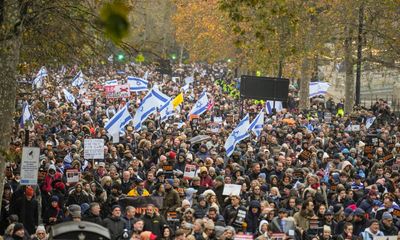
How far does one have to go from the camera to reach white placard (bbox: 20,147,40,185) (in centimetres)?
1565

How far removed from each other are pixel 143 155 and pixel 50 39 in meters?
8.23

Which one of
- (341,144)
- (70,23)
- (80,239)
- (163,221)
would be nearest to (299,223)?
(163,221)

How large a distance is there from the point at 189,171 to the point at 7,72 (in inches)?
271

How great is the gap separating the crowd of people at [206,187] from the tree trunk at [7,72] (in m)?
1.25

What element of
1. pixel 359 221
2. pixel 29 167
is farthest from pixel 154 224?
pixel 359 221

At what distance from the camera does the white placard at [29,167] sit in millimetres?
15648

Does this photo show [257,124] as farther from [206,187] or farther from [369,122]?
[206,187]

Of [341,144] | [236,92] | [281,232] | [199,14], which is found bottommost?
[281,232]

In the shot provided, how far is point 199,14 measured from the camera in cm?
6525

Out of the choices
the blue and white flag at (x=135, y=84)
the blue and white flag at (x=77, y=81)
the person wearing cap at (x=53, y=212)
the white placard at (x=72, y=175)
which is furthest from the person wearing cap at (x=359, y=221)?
the blue and white flag at (x=77, y=81)

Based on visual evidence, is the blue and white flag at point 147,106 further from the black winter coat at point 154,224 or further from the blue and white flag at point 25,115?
the black winter coat at point 154,224

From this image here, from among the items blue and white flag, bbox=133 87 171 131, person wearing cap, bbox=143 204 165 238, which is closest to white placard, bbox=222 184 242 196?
person wearing cap, bbox=143 204 165 238

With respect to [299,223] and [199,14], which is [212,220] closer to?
[299,223]

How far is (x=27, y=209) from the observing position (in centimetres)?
1535
